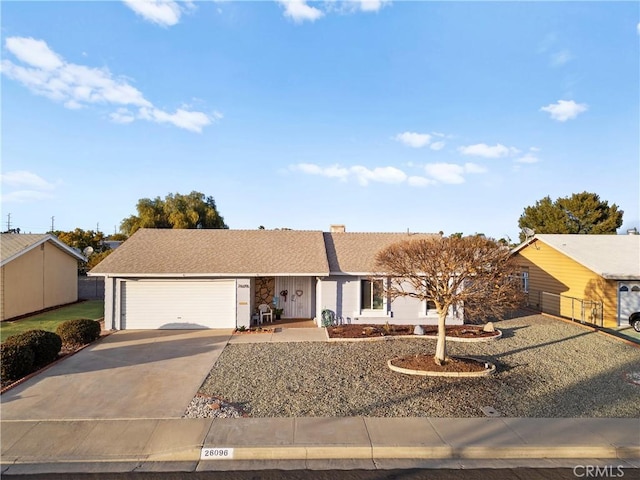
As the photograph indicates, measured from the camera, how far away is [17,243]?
19062 mm

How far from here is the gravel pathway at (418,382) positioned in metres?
8.12

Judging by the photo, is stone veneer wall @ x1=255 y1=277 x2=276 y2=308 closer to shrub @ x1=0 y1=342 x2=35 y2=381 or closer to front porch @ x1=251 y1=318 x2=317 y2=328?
front porch @ x1=251 y1=318 x2=317 y2=328

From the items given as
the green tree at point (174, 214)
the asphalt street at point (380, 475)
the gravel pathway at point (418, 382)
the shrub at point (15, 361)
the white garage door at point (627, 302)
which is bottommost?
the asphalt street at point (380, 475)

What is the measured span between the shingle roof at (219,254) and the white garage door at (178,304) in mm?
720

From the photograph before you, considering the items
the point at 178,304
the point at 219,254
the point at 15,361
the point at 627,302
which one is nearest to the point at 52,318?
the point at 178,304

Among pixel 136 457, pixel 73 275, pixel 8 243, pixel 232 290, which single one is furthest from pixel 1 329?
pixel 136 457

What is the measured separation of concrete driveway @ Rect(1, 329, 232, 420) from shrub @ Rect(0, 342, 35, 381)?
1.35 feet

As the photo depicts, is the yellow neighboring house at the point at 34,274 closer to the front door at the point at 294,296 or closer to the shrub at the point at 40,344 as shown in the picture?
the shrub at the point at 40,344

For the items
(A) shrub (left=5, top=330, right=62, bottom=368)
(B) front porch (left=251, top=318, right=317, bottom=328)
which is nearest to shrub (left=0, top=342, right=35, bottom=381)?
(A) shrub (left=5, top=330, right=62, bottom=368)

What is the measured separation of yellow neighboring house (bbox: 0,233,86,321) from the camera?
691 inches

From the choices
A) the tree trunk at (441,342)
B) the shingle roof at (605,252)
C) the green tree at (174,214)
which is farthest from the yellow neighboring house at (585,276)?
the green tree at (174,214)

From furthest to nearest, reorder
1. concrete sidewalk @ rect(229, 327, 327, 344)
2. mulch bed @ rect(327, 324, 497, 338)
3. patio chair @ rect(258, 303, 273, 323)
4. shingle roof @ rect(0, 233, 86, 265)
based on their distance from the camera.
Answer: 1. shingle roof @ rect(0, 233, 86, 265)
2. patio chair @ rect(258, 303, 273, 323)
3. mulch bed @ rect(327, 324, 497, 338)
4. concrete sidewalk @ rect(229, 327, 327, 344)

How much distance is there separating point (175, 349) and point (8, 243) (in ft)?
43.6

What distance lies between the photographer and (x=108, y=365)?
1107 centimetres
